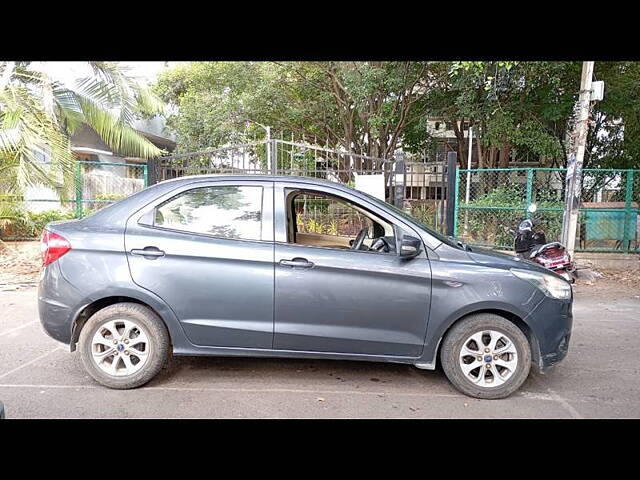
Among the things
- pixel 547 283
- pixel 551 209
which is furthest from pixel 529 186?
pixel 547 283

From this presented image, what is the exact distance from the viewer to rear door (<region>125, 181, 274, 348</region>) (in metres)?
3.60

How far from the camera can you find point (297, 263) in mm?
3592

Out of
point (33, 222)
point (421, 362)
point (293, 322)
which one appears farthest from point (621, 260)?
point (33, 222)

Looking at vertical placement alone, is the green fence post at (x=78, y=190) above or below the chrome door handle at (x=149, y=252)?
above

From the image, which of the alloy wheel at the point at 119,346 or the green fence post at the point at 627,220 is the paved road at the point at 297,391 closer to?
the alloy wheel at the point at 119,346

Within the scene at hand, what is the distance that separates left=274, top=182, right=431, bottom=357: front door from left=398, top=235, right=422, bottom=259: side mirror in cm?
6

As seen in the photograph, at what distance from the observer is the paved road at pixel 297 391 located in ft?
11.1

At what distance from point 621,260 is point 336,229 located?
5.90 m

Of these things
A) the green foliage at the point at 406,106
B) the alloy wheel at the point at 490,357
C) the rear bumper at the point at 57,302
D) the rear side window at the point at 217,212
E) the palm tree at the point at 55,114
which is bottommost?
the alloy wheel at the point at 490,357

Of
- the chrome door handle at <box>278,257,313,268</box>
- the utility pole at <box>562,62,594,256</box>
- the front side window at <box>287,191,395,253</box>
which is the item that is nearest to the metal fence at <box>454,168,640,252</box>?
the utility pole at <box>562,62,594,256</box>

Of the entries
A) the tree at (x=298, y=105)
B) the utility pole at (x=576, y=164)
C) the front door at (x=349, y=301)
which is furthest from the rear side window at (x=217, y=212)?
the tree at (x=298, y=105)

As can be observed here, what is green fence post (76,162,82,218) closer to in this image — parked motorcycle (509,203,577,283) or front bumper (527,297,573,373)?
parked motorcycle (509,203,577,283)

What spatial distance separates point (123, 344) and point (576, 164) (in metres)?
8.20

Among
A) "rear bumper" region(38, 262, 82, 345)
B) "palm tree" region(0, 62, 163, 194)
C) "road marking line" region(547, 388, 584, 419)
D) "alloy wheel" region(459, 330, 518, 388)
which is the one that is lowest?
"road marking line" region(547, 388, 584, 419)
